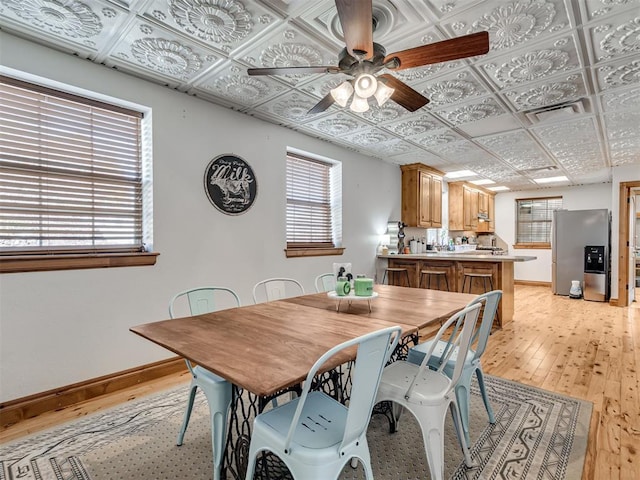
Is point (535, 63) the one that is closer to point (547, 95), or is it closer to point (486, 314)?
point (547, 95)

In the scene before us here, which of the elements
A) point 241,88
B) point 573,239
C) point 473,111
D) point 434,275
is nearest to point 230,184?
point 241,88

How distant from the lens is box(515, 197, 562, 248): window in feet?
26.5

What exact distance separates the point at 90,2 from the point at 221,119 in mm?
1432

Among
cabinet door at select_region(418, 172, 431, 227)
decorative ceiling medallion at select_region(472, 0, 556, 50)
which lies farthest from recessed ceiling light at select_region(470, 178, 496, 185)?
decorative ceiling medallion at select_region(472, 0, 556, 50)

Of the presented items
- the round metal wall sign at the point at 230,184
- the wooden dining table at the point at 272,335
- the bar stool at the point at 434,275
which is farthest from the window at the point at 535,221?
the round metal wall sign at the point at 230,184

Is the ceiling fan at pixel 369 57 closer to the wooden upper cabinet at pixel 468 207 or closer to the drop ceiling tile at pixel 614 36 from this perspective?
the drop ceiling tile at pixel 614 36

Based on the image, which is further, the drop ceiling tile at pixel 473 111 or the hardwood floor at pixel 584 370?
the drop ceiling tile at pixel 473 111

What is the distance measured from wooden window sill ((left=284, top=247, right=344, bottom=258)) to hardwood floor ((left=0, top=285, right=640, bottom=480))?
1635 millimetres

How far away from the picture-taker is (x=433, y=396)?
5.05 feet

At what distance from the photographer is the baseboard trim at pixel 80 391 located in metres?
2.15

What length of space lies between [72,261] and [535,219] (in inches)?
363

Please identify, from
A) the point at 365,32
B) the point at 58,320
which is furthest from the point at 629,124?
the point at 58,320

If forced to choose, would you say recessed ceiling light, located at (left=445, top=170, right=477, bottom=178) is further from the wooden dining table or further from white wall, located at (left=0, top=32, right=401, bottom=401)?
the wooden dining table

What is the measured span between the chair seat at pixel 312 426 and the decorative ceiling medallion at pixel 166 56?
2.28 metres
